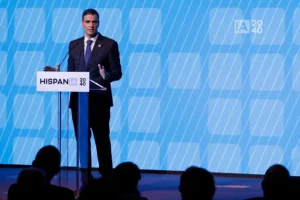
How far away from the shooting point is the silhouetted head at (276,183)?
3.21 meters

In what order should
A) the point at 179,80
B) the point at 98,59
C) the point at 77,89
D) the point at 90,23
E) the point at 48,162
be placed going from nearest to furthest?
1. the point at 48,162
2. the point at 77,89
3. the point at 90,23
4. the point at 98,59
5. the point at 179,80

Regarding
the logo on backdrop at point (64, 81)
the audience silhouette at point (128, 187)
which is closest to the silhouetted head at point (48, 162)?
the audience silhouette at point (128, 187)

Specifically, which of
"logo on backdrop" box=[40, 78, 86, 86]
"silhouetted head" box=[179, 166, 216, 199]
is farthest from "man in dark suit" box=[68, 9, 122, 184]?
"silhouetted head" box=[179, 166, 216, 199]

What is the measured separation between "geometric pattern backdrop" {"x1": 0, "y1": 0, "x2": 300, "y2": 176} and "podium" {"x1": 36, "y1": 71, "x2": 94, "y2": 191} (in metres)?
2.24

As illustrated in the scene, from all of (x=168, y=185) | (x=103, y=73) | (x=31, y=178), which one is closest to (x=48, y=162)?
(x=31, y=178)

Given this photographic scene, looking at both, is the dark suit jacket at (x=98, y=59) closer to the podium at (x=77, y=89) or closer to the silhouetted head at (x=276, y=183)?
the podium at (x=77, y=89)

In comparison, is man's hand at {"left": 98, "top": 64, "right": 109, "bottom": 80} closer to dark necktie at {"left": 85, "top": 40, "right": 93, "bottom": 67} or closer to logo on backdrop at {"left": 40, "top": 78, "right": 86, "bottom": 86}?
logo on backdrop at {"left": 40, "top": 78, "right": 86, "bottom": 86}

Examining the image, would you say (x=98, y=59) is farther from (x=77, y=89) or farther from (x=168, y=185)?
(x=168, y=185)

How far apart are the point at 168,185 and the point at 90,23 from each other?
1.94 metres

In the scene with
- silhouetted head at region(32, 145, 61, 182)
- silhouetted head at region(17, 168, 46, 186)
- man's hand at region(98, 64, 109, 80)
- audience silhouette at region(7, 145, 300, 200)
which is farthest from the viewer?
man's hand at region(98, 64, 109, 80)

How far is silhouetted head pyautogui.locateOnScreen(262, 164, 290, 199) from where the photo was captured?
10.5 ft

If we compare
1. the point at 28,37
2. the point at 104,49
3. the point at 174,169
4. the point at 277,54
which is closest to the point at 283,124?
the point at 277,54

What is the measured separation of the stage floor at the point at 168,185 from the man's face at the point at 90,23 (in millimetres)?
1140

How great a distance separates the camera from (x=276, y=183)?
3.49 meters
